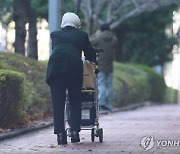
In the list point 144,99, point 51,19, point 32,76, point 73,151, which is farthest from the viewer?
point 144,99

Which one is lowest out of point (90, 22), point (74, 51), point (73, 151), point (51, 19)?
point (73, 151)

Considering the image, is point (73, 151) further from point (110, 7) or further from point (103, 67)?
point (110, 7)

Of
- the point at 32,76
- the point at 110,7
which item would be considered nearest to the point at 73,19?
the point at 32,76

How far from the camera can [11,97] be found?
39.5ft

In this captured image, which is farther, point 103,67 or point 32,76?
point 103,67

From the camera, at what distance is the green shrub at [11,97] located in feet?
38.2

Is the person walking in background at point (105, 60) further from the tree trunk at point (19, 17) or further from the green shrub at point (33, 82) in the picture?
the tree trunk at point (19, 17)

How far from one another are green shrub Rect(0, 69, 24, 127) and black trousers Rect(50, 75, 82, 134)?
1830 millimetres

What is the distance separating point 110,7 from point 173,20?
641 centimetres

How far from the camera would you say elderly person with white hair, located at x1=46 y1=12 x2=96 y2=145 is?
9.86 metres

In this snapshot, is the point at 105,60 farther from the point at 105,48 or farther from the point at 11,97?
the point at 11,97

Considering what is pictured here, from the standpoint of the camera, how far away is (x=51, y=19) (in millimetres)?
14750

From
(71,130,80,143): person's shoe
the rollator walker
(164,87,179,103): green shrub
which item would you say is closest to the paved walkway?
(71,130,80,143): person's shoe

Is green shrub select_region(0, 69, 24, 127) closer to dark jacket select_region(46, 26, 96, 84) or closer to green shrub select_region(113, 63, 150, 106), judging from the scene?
dark jacket select_region(46, 26, 96, 84)
